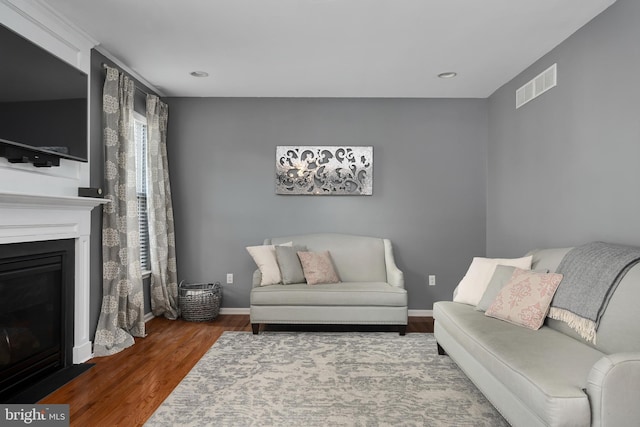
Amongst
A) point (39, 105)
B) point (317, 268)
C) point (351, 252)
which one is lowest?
point (317, 268)

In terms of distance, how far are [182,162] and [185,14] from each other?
2.32 m

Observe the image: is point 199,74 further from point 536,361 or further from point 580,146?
point 536,361

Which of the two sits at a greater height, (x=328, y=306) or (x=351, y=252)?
(x=351, y=252)

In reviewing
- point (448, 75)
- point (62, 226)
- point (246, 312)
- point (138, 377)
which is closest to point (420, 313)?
point (246, 312)

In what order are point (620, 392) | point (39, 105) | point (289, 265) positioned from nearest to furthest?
point (620, 392), point (39, 105), point (289, 265)

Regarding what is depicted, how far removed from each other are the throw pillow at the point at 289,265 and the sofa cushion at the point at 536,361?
1.80 meters

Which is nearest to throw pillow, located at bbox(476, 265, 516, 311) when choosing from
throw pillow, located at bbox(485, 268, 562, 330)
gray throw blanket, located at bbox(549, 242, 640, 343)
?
throw pillow, located at bbox(485, 268, 562, 330)

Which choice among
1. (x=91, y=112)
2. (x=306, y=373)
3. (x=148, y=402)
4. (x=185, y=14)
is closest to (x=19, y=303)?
(x=148, y=402)

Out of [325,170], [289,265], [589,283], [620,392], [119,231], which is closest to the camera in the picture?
[620,392]

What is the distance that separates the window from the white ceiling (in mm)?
557

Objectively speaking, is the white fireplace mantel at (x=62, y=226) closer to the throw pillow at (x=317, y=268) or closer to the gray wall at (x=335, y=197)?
the gray wall at (x=335, y=197)

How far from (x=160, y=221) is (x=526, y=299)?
358 cm

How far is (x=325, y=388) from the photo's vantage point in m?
2.84

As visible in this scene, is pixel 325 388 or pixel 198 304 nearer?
pixel 325 388
